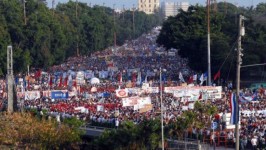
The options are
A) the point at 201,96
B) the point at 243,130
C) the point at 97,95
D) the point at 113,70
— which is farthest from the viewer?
the point at 113,70

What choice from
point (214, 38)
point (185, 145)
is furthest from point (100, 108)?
point (214, 38)

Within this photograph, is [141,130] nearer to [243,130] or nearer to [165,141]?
[165,141]

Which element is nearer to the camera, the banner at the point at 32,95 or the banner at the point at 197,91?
the banner at the point at 197,91

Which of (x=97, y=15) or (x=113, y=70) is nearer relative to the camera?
Answer: (x=113, y=70)

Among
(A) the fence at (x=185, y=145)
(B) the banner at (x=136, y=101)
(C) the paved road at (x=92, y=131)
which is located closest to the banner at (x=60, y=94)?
(B) the banner at (x=136, y=101)

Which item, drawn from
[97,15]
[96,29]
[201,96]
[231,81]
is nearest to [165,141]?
[201,96]

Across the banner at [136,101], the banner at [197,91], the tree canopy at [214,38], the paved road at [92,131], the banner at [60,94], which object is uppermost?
the tree canopy at [214,38]

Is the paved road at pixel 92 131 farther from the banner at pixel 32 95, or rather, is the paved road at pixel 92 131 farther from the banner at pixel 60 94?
the banner at pixel 32 95

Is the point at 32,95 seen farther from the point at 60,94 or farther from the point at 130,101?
the point at 130,101

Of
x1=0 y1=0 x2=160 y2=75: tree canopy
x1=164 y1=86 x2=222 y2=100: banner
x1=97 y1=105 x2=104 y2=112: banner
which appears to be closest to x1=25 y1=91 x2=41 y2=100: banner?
x1=97 y1=105 x2=104 y2=112: banner

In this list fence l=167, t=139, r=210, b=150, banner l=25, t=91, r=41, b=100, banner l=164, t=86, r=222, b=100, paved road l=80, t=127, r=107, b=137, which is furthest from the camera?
banner l=25, t=91, r=41, b=100

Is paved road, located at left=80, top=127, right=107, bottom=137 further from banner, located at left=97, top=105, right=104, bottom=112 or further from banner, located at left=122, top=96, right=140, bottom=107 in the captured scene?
banner, located at left=97, top=105, right=104, bottom=112
